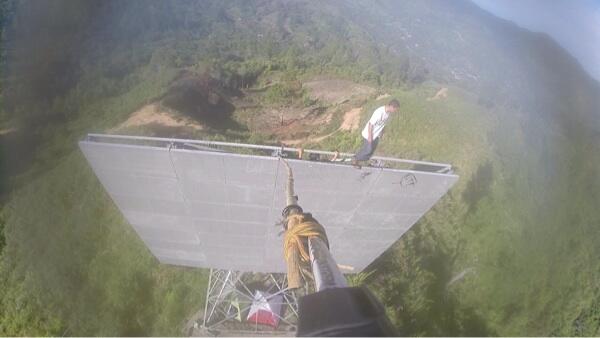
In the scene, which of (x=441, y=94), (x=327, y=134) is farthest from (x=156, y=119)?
(x=441, y=94)

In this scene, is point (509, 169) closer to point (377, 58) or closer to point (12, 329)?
point (377, 58)

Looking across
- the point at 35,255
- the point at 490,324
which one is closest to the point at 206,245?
the point at 35,255

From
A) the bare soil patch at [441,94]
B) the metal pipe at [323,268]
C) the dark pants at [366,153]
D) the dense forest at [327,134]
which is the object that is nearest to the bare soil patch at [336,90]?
the dense forest at [327,134]

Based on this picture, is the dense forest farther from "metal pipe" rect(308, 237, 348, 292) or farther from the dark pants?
"metal pipe" rect(308, 237, 348, 292)

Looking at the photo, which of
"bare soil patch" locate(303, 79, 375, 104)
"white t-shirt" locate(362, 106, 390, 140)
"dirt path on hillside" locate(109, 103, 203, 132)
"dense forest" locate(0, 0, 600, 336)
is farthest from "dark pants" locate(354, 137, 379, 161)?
"dirt path on hillside" locate(109, 103, 203, 132)

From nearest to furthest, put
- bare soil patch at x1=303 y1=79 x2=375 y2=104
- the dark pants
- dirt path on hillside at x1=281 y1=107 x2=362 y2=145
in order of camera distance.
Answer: the dark pants < dirt path on hillside at x1=281 y1=107 x2=362 y2=145 < bare soil patch at x1=303 y1=79 x2=375 y2=104

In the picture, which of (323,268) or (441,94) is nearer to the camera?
(323,268)

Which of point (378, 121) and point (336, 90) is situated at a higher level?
point (336, 90)

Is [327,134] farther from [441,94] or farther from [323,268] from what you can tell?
[323,268]
